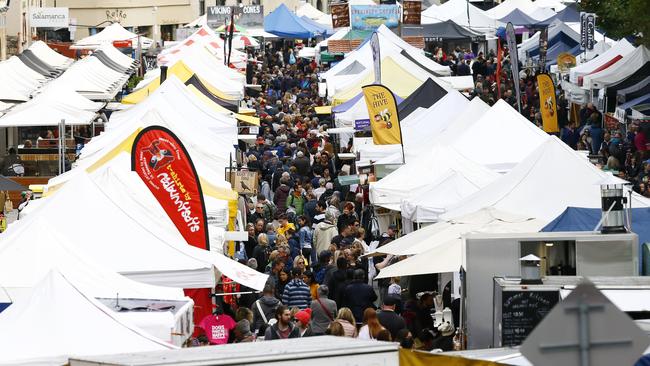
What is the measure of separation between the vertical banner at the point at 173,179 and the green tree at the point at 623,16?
15.0 metres

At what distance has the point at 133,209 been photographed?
565 inches

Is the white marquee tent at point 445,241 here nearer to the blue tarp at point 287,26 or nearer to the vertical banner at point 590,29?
the vertical banner at point 590,29

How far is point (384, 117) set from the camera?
81.6 ft

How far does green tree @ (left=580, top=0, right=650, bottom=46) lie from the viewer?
29234 mm

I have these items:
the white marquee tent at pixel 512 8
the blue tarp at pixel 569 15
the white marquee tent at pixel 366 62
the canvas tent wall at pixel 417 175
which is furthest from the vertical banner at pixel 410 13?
the canvas tent wall at pixel 417 175

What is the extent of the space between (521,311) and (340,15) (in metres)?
42.2

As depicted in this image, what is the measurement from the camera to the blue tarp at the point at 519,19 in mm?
57531

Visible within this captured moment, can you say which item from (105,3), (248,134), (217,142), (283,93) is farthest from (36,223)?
(105,3)

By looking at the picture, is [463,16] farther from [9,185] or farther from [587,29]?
[9,185]

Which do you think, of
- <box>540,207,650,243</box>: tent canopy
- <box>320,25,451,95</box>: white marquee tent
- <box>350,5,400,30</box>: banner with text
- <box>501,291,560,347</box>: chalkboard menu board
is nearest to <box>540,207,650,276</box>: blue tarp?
<box>540,207,650,243</box>: tent canopy

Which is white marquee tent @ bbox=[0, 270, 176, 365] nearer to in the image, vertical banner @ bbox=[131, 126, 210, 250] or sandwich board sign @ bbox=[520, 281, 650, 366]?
sandwich board sign @ bbox=[520, 281, 650, 366]

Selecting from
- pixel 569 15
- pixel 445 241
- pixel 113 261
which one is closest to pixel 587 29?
pixel 569 15

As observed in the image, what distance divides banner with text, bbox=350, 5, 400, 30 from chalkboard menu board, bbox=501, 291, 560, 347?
3932cm

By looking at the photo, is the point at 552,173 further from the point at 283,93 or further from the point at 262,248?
the point at 283,93
